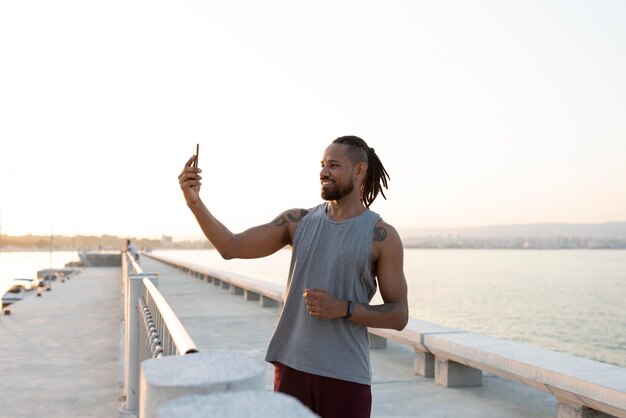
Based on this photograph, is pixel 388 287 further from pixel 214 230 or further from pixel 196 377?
pixel 196 377

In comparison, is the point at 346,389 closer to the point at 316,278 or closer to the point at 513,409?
the point at 316,278

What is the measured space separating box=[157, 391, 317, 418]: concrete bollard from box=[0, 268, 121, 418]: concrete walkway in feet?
25.3

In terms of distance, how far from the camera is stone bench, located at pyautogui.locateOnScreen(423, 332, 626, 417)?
16.3ft

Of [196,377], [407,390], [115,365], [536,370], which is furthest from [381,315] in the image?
[115,365]

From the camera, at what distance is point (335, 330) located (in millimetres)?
3014

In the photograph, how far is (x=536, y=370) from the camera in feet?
18.4

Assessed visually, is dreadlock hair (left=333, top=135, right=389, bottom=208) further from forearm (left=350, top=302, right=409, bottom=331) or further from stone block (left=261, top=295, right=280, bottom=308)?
stone block (left=261, top=295, right=280, bottom=308)

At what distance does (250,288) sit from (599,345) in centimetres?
2697

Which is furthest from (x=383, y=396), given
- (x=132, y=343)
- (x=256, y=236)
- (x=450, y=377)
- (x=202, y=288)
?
(x=202, y=288)

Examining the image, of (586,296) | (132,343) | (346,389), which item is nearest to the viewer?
(346,389)

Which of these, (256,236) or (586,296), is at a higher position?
(256,236)

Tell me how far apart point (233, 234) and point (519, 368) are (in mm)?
3584

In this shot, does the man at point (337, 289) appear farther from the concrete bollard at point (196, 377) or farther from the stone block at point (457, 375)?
the stone block at point (457, 375)

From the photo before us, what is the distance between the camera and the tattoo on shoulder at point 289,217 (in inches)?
134
